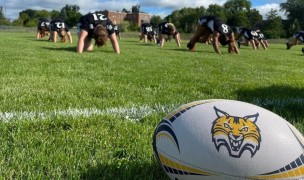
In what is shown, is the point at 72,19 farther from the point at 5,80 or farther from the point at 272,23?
the point at 5,80

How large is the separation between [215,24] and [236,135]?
13.7 meters

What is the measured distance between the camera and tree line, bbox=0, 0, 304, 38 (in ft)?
308

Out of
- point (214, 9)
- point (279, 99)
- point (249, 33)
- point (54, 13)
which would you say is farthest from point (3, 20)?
point (279, 99)

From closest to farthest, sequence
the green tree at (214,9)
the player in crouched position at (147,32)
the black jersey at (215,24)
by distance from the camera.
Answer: the black jersey at (215,24) < the player in crouched position at (147,32) < the green tree at (214,9)

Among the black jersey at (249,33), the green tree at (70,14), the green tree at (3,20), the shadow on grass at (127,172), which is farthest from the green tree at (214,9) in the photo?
the shadow on grass at (127,172)

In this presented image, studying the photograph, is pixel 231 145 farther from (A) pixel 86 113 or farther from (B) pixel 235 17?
(B) pixel 235 17

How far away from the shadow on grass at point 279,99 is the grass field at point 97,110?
0.4 inches

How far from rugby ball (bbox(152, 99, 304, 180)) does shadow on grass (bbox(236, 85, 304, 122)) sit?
73.9 inches

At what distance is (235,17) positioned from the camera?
10431cm

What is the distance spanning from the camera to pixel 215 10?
116m

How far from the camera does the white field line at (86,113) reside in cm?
352

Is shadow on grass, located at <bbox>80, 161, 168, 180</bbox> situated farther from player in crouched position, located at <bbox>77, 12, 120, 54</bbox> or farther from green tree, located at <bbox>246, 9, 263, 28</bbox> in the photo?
green tree, located at <bbox>246, 9, 263, 28</bbox>

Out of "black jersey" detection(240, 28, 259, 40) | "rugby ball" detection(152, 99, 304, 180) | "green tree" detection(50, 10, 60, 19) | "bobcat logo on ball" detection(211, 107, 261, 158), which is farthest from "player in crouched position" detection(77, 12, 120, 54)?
"green tree" detection(50, 10, 60, 19)

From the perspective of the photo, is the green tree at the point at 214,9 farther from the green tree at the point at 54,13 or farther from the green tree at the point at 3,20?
the green tree at the point at 3,20
